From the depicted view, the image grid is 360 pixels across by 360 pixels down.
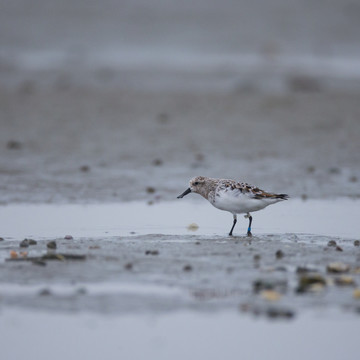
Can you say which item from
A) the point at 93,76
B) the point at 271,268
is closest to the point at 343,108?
the point at 93,76

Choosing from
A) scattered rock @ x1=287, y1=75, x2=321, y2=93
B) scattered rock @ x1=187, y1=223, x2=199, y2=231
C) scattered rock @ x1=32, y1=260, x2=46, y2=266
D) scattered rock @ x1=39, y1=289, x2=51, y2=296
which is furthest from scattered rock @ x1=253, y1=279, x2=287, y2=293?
scattered rock @ x1=287, y1=75, x2=321, y2=93

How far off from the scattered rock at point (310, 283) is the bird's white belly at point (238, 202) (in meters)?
3.08

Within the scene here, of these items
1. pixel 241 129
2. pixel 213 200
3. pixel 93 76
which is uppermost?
pixel 93 76

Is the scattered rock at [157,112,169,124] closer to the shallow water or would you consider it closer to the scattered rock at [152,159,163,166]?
the scattered rock at [152,159,163,166]

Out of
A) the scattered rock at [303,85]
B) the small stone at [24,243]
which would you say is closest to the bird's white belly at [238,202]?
the small stone at [24,243]

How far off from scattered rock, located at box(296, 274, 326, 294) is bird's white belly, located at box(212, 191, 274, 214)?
3077mm

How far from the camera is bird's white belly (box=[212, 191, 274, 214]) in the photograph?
1082 centimetres

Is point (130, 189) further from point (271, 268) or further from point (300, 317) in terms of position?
point (300, 317)

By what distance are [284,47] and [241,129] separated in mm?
13916

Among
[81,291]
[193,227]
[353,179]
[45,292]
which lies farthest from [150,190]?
[45,292]

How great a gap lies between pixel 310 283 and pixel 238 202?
3.22 m

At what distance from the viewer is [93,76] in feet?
90.9

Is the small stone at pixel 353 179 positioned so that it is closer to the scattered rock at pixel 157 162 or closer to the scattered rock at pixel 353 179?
the scattered rock at pixel 353 179

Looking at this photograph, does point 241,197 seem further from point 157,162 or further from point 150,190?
point 157,162
